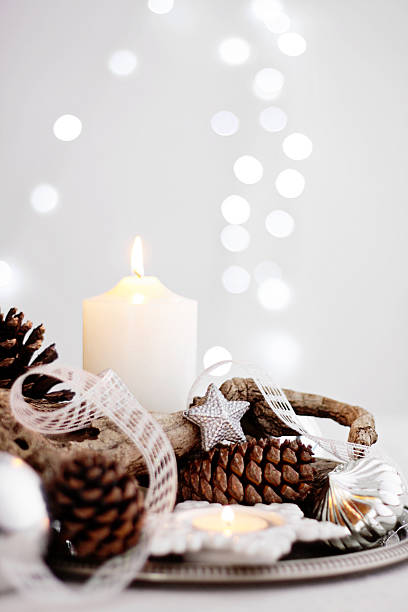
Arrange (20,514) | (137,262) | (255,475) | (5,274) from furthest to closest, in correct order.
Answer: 1. (5,274)
2. (137,262)
3. (255,475)
4. (20,514)

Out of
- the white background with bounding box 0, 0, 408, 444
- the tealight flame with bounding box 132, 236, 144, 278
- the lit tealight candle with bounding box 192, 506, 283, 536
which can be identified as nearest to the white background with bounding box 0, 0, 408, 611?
the white background with bounding box 0, 0, 408, 444

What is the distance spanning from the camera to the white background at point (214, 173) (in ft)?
3.18

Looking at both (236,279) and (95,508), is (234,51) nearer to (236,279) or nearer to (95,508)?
(236,279)

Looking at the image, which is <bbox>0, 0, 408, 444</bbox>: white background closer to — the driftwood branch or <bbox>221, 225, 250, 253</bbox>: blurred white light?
<bbox>221, 225, 250, 253</bbox>: blurred white light

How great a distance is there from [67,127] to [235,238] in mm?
299

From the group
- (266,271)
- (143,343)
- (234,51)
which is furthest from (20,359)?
(234,51)

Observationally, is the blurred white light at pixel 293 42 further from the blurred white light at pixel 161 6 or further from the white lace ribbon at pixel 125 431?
the white lace ribbon at pixel 125 431

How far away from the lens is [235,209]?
1.03 m

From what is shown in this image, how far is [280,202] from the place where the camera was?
1.03 meters

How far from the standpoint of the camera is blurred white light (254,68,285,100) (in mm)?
1045

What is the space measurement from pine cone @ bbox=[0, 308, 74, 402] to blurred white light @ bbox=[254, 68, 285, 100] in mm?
659

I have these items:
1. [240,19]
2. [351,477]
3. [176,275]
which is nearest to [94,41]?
[240,19]

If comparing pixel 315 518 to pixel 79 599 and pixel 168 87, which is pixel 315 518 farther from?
pixel 168 87

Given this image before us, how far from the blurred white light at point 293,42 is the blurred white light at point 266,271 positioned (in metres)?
0.33
